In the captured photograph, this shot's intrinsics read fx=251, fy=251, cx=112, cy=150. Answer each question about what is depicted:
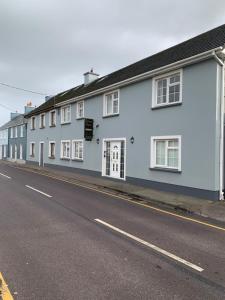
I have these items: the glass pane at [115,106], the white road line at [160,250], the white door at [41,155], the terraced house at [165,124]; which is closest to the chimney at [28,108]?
the white door at [41,155]

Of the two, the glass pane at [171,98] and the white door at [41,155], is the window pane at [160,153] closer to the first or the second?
the glass pane at [171,98]

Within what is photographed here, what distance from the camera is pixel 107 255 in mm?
4715

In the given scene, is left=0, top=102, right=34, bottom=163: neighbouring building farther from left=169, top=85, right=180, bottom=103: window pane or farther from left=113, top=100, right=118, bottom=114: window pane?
left=169, top=85, right=180, bottom=103: window pane

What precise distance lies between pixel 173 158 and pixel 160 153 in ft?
3.05

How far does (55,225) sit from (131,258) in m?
2.60

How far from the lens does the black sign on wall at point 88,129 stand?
17719 millimetres

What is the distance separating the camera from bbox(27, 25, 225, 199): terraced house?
1049cm

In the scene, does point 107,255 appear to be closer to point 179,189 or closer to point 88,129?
point 179,189

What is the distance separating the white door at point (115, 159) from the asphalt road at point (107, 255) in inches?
302

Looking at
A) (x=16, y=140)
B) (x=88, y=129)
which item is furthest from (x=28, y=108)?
(x=88, y=129)

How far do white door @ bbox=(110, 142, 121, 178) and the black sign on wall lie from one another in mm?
2187

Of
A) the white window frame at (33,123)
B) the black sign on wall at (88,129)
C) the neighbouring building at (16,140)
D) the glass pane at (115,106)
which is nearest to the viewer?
the glass pane at (115,106)

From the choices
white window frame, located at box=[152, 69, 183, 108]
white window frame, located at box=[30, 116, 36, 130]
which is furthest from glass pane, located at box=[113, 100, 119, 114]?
white window frame, located at box=[30, 116, 36, 130]

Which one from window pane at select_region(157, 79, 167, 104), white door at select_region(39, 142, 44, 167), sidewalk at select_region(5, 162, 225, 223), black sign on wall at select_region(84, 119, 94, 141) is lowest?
sidewalk at select_region(5, 162, 225, 223)
